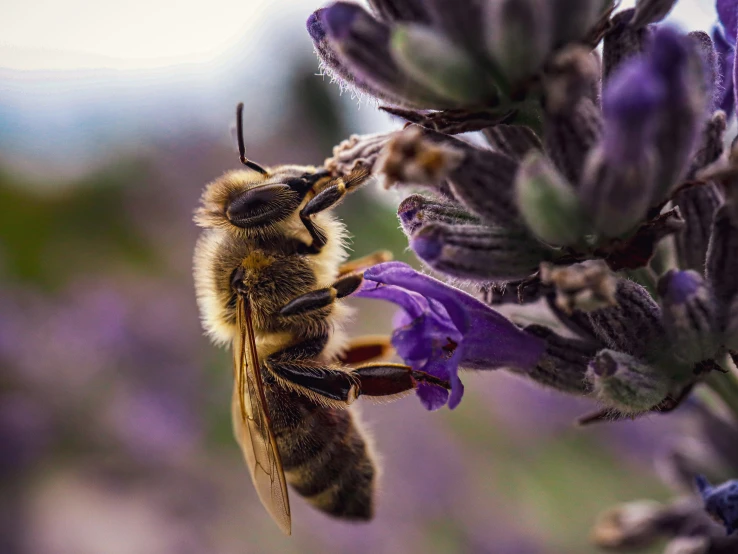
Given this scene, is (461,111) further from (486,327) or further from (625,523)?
(625,523)

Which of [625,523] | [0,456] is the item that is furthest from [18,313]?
[625,523]

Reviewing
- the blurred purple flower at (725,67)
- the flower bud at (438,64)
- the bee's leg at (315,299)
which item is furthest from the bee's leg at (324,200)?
the blurred purple flower at (725,67)

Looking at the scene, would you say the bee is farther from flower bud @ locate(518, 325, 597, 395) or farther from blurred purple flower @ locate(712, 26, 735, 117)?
blurred purple flower @ locate(712, 26, 735, 117)

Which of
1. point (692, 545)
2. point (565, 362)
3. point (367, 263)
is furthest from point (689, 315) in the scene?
point (367, 263)

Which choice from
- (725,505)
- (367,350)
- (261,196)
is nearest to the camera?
(725,505)

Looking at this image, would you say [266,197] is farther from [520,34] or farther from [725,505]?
[725,505]
